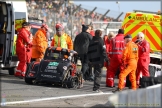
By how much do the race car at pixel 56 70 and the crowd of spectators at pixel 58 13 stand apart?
37.3ft

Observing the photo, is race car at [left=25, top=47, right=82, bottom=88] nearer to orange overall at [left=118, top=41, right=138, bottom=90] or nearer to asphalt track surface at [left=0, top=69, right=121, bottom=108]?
asphalt track surface at [left=0, top=69, right=121, bottom=108]

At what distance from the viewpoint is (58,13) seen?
85.9 ft

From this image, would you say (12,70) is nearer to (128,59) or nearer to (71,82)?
→ (71,82)

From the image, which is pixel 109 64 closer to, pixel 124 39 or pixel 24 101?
pixel 124 39

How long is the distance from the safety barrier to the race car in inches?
268

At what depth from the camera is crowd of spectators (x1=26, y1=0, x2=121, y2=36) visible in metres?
25.6

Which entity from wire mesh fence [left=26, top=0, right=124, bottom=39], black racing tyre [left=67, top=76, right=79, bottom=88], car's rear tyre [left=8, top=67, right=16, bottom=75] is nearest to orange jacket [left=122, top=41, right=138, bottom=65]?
black racing tyre [left=67, top=76, right=79, bottom=88]

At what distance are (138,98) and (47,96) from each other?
5455mm

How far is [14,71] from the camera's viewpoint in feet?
55.6

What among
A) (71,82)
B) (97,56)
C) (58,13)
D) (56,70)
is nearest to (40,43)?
(56,70)

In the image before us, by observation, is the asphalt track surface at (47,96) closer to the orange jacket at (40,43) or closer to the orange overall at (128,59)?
the orange overall at (128,59)

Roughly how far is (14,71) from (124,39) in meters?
5.40

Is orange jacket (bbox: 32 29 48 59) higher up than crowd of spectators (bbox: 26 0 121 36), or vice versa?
crowd of spectators (bbox: 26 0 121 36)

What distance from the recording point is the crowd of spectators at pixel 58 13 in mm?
25609
